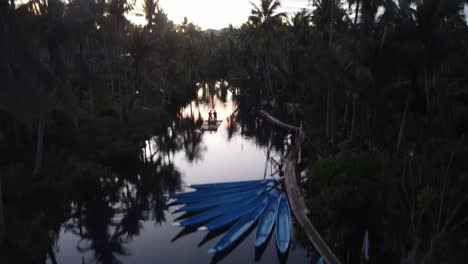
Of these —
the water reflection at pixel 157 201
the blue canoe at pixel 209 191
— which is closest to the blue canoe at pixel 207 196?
the blue canoe at pixel 209 191

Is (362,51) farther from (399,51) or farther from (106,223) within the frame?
(106,223)

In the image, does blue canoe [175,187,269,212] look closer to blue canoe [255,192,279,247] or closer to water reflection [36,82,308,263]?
water reflection [36,82,308,263]

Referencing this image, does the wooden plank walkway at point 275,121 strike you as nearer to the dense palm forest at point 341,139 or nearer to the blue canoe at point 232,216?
the dense palm forest at point 341,139

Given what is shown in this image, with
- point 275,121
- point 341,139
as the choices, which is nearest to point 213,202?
point 341,139

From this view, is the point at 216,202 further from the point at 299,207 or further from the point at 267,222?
the point at 299,207

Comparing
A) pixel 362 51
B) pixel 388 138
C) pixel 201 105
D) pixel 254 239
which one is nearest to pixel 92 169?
pixel 254 239
